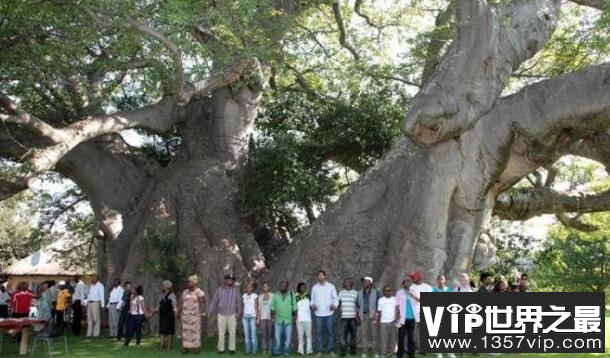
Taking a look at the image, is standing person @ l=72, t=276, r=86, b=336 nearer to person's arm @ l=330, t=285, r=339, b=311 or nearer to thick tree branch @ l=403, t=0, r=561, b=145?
person's arm @ l=330, t=285, r=339, b=311

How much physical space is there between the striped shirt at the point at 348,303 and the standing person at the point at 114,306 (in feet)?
18.4

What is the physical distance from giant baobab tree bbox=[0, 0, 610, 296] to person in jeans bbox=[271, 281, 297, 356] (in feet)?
5.49

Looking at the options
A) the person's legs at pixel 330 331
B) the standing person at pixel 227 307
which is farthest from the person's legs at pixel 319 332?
the standing person at pixel 227 307

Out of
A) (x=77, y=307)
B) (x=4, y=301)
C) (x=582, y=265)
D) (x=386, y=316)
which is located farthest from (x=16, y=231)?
(x=386, y=316)

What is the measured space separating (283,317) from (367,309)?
1.58 metres

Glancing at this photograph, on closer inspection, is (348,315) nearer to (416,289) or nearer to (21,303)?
(416,289)

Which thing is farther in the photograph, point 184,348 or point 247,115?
point 247,115

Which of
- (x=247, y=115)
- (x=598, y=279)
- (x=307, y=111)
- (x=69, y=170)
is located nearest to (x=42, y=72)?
(x=69, y=170)

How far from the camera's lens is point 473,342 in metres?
9.52

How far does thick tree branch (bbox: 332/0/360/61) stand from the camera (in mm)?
18969

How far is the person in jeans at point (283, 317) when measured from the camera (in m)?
12.8

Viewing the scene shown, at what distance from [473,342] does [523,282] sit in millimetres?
4404

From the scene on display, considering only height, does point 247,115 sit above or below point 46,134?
above

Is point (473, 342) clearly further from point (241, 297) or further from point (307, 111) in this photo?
point (307, 111)
